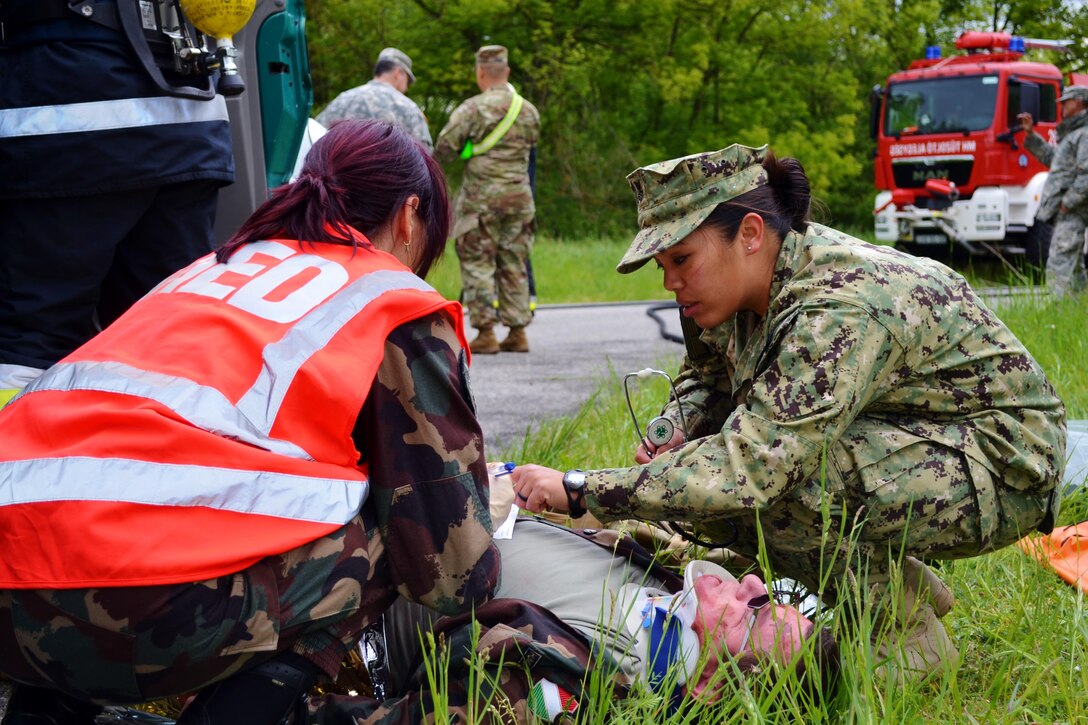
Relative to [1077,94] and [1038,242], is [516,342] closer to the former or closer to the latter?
[1077,94]

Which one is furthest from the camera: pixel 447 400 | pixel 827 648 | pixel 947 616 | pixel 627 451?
pixel 627 451

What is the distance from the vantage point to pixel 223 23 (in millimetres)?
2916

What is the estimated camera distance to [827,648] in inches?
89.7

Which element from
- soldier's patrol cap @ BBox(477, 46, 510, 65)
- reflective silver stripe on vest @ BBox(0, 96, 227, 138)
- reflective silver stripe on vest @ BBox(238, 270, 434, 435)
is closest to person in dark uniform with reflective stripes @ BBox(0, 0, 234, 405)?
reflective silver stripe on vest @ BBox(0, 96, 227, 138)

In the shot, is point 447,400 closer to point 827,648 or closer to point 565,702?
point 565,702

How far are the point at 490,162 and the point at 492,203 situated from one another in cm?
29

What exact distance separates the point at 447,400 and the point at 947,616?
56.3 inches

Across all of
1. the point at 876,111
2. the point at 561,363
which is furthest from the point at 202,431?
the point at 876,111

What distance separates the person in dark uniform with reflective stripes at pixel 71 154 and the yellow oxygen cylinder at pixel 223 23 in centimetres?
9

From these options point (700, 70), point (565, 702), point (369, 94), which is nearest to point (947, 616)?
point (565, 702)

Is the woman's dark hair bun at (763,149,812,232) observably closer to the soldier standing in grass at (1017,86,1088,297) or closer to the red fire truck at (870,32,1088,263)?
the soldier standing in grass at (1017,86,1088,297)

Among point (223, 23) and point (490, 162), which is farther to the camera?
point (490, 162)

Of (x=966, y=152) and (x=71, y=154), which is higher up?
(x=71, y=154)

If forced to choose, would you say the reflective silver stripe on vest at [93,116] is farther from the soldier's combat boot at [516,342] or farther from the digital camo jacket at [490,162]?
the soldier's combat boot at [516,342]
